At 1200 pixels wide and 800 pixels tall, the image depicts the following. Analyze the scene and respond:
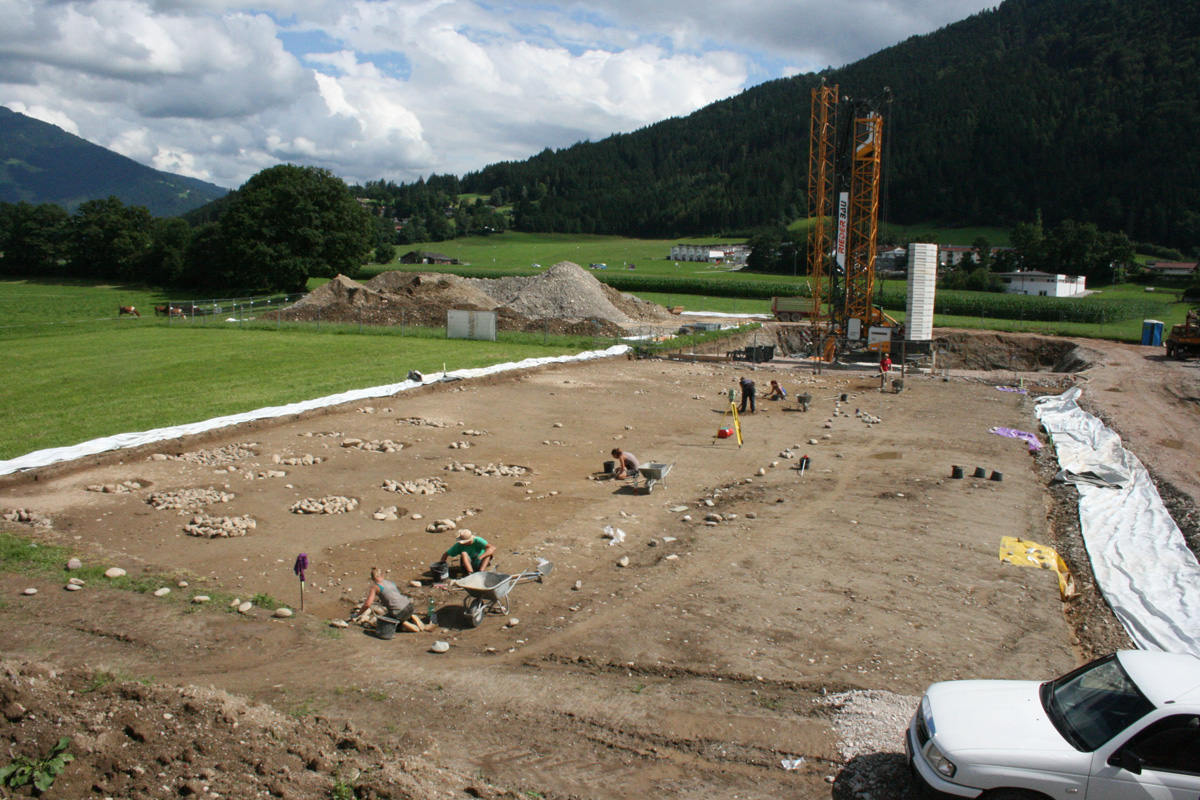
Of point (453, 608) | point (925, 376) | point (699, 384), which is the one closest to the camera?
point (453, 608)

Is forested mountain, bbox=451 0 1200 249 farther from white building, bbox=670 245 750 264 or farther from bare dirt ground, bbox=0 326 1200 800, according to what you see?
bare dirt ground, bbox=0 326 1200 800

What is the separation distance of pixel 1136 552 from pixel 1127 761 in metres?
9.28

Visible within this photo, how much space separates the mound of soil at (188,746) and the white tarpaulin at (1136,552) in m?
9.68

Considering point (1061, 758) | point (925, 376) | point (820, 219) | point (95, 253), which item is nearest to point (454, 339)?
point (820, 219)

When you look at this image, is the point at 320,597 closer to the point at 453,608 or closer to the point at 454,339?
the point at 453,608

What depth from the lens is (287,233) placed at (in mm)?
66375

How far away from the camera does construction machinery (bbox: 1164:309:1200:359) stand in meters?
36.7

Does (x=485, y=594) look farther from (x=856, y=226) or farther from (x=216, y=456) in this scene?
(x=856, y=226)

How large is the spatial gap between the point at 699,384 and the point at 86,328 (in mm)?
37308

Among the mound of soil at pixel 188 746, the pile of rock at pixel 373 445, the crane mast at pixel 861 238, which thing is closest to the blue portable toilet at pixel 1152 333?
the crane mast at pixel 861 238

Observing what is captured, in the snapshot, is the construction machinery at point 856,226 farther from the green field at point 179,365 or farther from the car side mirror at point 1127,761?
the car side mirror at point 1127,761

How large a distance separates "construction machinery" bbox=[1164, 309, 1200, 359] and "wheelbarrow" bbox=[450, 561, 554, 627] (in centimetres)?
4068

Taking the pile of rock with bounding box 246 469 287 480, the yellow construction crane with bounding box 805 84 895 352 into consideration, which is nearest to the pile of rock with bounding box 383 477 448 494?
the pile of rock with bounding box 246 469 287 480

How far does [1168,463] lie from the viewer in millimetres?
18438
